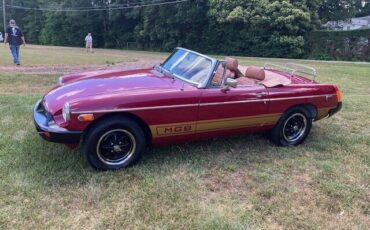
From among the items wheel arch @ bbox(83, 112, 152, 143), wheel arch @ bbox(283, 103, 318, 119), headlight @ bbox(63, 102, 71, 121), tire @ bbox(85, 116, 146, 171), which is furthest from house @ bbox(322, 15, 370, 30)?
headlight @ bbox(63, 102, 71, 121)

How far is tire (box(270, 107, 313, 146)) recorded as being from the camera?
5.30 metres

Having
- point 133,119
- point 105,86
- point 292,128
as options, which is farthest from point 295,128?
point 105,86

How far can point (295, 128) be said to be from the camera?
5504mm

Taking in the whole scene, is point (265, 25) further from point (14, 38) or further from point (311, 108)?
point (311, 108)

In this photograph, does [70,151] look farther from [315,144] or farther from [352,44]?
[352,44]

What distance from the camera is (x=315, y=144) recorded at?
5543 millimetres

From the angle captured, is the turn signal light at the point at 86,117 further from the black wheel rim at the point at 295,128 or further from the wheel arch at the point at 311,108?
the wheel arch at the point at 311,108

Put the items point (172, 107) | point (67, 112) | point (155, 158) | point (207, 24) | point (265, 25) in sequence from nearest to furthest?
point (67, 112) → point (172, 107) → point (155, 158) → point (265, 25) → point (207, 24)

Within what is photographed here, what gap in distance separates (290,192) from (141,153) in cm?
175

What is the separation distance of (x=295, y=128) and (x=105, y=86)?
2.90 m

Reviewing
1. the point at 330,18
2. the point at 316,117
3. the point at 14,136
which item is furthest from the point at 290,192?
the point at 330,18

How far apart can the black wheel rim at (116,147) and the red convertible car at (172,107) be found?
0.04ft

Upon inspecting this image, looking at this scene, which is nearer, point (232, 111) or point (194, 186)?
point (194, 186)

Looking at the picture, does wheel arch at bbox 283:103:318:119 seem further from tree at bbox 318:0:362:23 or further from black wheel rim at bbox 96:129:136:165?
tree at bbox 318:0:362:23
